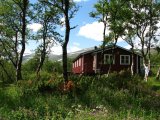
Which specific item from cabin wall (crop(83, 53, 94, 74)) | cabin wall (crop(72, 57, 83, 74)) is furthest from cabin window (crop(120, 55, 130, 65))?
cabin wall (crop(72, 57, 83, 74))

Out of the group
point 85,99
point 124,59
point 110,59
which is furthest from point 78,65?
point 85,99

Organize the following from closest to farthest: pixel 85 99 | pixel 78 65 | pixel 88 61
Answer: pixel 85 99
pixel 88 61
pixel 78 65

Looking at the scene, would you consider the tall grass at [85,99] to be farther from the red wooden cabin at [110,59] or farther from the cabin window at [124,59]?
the cabin window at [124,59]

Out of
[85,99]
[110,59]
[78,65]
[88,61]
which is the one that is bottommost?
[85,99]

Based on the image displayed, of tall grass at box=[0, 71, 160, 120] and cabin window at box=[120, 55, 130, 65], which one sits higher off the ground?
cabin window at box=[120, 55, 130, 65]

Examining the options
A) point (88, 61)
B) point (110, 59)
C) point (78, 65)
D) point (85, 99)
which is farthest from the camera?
point (78, 65)

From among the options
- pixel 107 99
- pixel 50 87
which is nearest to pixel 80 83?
pixel 50 87

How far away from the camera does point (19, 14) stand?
182ft

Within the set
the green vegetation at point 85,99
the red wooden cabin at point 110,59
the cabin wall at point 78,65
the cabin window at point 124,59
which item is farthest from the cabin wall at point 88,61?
the green vegetation at point 85,99

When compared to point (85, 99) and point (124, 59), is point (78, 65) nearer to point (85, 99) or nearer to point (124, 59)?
point (124, 59)

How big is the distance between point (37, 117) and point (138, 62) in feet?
191

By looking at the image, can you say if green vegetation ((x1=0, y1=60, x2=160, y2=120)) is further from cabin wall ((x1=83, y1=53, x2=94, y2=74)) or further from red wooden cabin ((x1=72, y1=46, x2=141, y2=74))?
cabin wall ((x1=83, y1=53, x2=94, y2=74))

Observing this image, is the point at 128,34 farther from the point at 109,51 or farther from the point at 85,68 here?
the point at 85,68

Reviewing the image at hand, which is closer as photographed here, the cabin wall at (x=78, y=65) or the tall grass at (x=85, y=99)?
the tall grass at (x=85, y=99)
